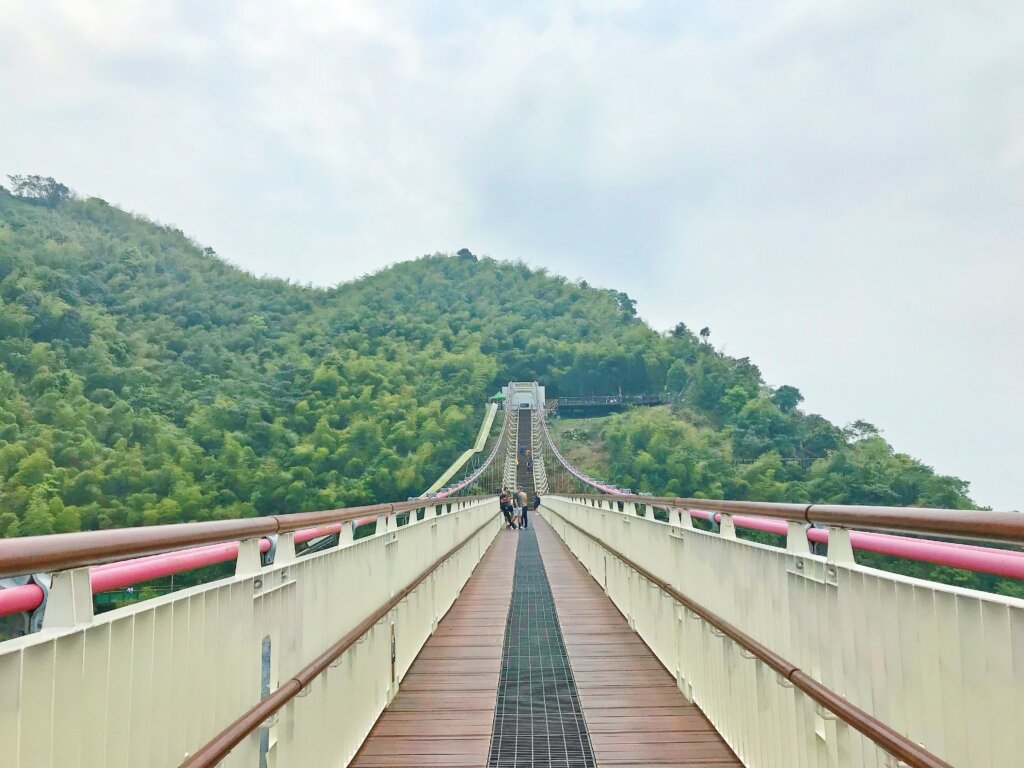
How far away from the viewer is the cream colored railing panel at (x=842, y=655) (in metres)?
1.61

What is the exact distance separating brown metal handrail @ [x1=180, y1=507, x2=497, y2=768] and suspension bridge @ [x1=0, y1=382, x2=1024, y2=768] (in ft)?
0.04

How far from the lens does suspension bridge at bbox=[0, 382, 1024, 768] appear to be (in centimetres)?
151

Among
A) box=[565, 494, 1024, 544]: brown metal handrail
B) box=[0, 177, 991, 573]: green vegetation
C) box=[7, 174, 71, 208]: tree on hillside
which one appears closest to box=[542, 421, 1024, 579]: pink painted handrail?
box=[565, 494, 1024, 544]: brown metal handrail

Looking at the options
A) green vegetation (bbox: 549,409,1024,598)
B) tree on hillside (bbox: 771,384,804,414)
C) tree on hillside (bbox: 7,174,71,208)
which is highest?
tree on hillside (bbox: 7,174,71,208)

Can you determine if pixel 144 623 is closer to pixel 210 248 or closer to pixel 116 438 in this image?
pixel 116 438

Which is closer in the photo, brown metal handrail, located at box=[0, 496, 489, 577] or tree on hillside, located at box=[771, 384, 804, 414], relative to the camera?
brown metal handrail, located at box=[0, 496, 489, 577]

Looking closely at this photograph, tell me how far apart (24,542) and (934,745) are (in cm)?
207

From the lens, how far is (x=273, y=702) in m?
2.43

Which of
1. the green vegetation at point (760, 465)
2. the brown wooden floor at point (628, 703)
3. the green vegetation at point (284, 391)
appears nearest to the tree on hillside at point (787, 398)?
the green vegetation at point (284, 391)

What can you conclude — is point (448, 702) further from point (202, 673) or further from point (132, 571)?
point (132, 571)

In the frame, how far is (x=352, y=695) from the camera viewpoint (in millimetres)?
3771

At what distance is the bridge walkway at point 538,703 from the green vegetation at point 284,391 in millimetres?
37244

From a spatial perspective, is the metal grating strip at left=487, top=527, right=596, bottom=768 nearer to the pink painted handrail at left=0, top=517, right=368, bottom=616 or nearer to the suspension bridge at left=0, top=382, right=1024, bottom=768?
the suspension bridge at left=0, top=382, right=1024, bottom=768

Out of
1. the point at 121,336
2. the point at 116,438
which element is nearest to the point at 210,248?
the point at 121,336
